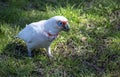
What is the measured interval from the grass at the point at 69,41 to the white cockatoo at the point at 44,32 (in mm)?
226

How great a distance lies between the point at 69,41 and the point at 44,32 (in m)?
Answer: 0.64

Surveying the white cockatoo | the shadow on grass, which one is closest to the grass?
the shadow on grass

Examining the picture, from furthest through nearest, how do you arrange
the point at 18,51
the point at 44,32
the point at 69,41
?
1. the point at 69,41
2. the point at 18,51
3. the point at 44,32

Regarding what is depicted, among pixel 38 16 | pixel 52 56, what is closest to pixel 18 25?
pixel 38 16

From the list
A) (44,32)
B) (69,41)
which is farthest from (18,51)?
(69,41)

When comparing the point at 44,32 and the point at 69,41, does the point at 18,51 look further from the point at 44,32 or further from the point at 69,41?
the point at 69,41

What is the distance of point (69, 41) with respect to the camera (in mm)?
4680

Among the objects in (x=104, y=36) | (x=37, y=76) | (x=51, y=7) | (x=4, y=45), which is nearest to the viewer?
(x=37, y=76)

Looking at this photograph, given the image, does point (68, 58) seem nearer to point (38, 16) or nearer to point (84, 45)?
point (84, 45)

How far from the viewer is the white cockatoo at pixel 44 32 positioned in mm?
4047

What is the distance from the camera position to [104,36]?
479 centimetres

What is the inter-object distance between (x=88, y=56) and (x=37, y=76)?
65 centimetres

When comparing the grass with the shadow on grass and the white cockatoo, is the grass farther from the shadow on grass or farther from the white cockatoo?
the white cockatoo

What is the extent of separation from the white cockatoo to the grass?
23 cm
